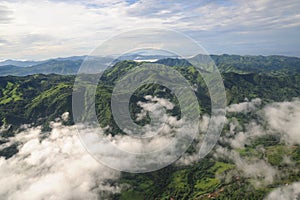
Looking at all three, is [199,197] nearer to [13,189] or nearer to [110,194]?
[110,194]

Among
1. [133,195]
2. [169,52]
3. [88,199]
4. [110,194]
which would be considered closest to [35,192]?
[88,199]

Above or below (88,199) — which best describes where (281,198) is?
below

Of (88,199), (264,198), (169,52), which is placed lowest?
(264,198)

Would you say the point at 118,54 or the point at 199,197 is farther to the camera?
the point at 199,197

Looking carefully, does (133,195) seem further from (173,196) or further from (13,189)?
(13,189)

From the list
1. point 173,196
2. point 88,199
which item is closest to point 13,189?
point 88,199

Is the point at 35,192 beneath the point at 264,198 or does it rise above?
above

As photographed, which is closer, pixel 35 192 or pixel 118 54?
pixel 118 54

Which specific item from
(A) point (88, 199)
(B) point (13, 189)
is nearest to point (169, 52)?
(A) point (88, 199)
